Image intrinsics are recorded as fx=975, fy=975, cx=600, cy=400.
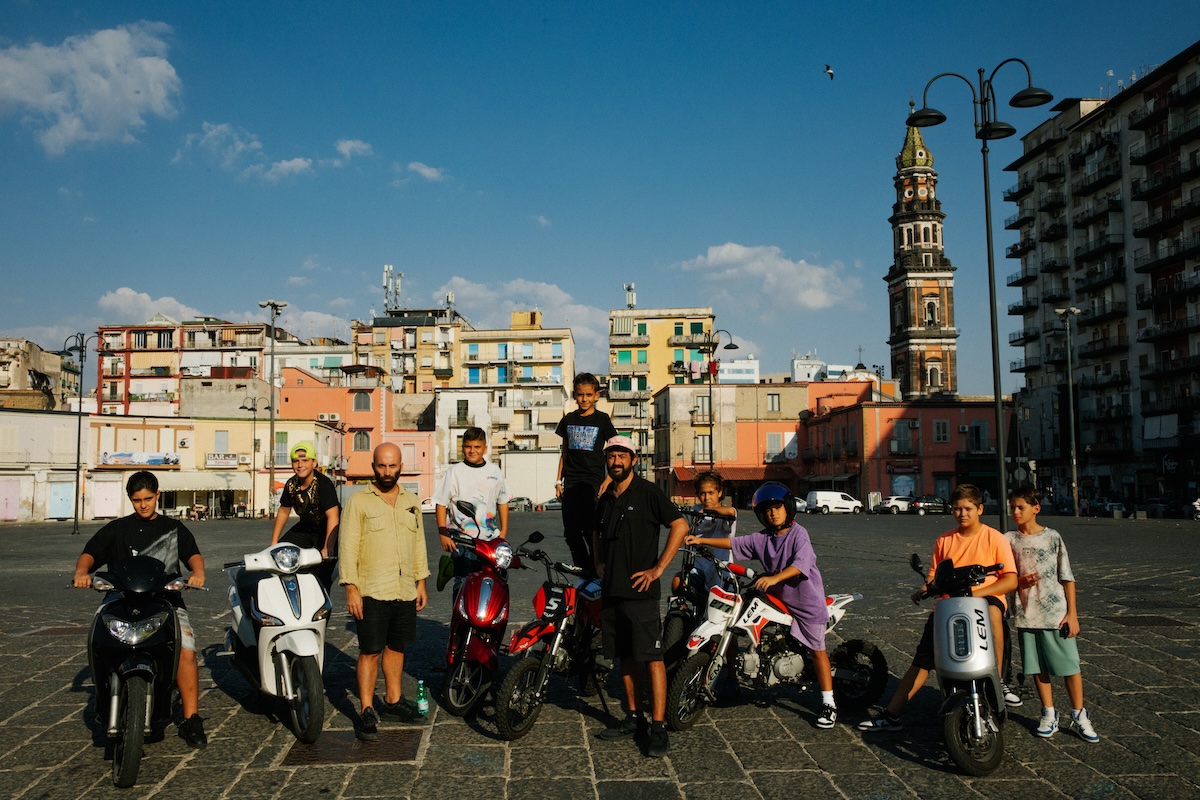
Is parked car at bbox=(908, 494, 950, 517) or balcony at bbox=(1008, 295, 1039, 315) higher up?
balcony at bbox=(1008, 295, 1039, 315)

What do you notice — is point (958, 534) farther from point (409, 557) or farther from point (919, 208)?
point (919, 208)

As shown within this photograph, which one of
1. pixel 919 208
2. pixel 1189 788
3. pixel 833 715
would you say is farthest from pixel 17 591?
pixel 919 208

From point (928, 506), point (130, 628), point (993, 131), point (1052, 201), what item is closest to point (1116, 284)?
point (1052, 201)

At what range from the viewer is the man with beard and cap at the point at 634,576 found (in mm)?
5473

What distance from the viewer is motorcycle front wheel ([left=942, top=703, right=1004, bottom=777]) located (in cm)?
495

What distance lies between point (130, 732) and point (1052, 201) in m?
78.6

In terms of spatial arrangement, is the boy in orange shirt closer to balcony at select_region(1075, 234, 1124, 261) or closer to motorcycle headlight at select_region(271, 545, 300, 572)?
motorcycle headlight at select_region(271, 545, 300, 572)

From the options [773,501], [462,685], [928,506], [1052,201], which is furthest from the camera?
[1052,201]

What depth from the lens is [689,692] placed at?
19.0ft

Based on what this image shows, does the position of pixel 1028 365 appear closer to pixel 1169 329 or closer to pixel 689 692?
pixel 1169 329

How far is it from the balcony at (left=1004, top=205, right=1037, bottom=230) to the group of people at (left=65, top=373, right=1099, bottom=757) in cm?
7856

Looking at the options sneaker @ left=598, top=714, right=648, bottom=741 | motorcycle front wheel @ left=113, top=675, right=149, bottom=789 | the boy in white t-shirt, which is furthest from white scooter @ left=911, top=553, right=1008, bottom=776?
motorcycle front wheel @ left=113, top=675, right=149, bottom=789

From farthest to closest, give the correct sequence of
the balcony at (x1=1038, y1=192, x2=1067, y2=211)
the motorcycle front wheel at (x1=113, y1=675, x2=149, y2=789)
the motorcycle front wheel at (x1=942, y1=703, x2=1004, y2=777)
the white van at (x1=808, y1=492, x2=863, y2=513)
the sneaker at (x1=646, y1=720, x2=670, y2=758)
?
1. the balcony at (x1=1038, y1=192, x2=1067, y2=211)
2. the white van at (x1=808, y1=492, x2=863, y2=513)
3. the sneaker at (x1=646, y1=720, x2=670, y2=758)
4. the motorcycle front wheel at (x1=942, y1=703, x2=1004, y2=777)
5. the motorcycle front wheel at (x1=113, y1=675, x2=149, y2=789)

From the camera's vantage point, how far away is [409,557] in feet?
19.4
